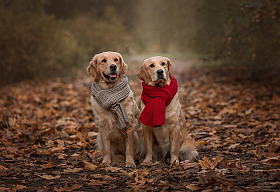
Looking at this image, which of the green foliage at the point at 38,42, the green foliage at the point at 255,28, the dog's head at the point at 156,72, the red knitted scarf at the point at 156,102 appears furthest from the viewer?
the green foliage at the point at 38,42

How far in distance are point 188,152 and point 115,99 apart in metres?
1.26

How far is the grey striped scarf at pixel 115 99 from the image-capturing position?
417cm

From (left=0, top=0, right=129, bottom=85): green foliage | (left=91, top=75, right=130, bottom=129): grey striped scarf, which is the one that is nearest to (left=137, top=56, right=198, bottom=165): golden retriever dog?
(left=91, top=75, right=130, bottom=129): grey striped scarf

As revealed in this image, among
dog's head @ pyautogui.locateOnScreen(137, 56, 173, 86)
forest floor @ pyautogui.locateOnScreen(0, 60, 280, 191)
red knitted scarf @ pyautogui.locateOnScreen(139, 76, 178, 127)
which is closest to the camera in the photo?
forest floor @ pyautogui.locateOnScreen(0, 60, 280, 191)

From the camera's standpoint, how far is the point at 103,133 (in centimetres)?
433

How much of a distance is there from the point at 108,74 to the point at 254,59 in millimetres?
7406

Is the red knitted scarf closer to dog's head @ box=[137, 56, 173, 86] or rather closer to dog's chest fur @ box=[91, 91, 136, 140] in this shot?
dog's head @ box=[137, 56, 173, 86]

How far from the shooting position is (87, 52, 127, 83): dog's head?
4.19 metres

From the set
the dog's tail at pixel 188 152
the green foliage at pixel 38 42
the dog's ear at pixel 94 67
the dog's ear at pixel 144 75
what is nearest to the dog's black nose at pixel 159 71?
the dog's ear at pixel 144 75

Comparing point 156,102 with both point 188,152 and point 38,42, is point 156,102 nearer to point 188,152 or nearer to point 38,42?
point 188,152

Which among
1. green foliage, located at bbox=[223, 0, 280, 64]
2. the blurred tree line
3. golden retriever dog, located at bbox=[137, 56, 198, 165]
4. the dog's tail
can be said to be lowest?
the dog's tail

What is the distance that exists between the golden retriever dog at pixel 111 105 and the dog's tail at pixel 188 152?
2.26 feet

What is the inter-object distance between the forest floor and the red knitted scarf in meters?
0.60

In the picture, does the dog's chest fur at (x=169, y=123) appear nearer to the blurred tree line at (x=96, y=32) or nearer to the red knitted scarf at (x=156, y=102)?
the red knitted scarf at (x=156, y=102)
